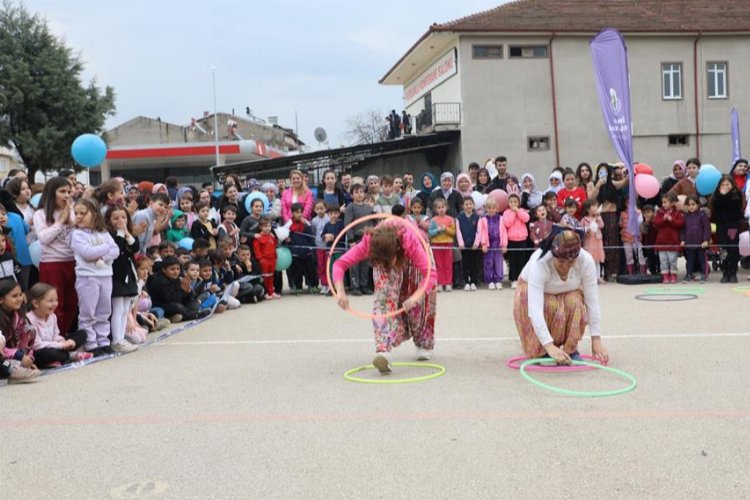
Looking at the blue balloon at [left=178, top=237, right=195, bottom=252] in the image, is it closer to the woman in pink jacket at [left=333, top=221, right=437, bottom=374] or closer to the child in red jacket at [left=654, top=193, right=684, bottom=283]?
the woman in pink jacket at [left=333, top=221, right=437, bottom=374]

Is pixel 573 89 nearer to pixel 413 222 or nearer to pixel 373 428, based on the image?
pixel 413 222

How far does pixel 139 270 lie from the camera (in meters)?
9.45

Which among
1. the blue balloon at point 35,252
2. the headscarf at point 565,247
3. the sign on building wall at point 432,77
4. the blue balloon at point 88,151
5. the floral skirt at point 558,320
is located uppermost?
the sign on building wall at point 432,77

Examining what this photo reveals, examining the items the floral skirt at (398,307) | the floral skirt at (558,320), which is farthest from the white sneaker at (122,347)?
the floral skirt at (558,320)

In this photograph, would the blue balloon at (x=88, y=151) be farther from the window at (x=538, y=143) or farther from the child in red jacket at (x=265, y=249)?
the window at (x=538, y=143)

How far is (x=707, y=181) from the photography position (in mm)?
14023

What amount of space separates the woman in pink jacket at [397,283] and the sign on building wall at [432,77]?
27.9 meters

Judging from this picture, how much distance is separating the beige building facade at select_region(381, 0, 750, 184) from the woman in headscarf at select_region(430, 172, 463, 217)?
784 inches

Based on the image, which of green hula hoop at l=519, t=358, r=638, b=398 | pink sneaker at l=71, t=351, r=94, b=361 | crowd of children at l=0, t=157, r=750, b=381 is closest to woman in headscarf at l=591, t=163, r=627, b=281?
crowd of children at l=0, t=157, r=750, b=381

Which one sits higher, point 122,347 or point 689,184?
point 689,184

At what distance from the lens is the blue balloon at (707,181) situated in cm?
1402

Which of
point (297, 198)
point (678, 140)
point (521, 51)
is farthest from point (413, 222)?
point (678, 140)

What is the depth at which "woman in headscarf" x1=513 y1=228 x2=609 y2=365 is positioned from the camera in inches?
253

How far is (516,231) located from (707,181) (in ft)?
12.1
